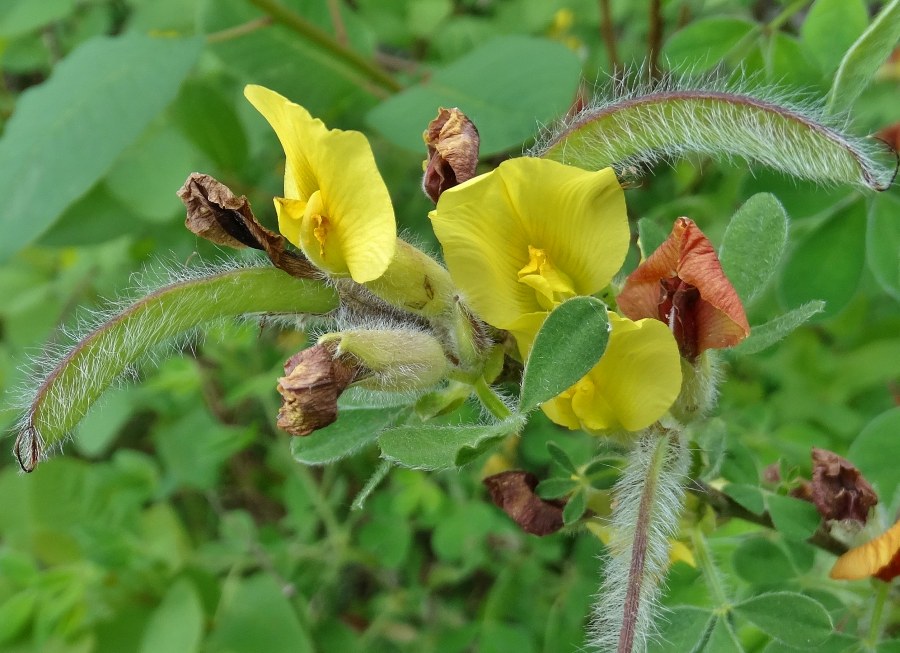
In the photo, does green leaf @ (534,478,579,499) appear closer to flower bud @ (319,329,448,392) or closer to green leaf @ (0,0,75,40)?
flower bud @ (319,329,448,392)

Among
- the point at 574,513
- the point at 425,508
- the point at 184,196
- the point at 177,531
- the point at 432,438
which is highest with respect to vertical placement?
the point at 184,196

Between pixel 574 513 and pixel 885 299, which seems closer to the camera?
pixel 574 513

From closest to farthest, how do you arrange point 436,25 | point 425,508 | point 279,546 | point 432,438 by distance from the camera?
point 432,438 < point 425,508 < point 279,546 < point 436,25

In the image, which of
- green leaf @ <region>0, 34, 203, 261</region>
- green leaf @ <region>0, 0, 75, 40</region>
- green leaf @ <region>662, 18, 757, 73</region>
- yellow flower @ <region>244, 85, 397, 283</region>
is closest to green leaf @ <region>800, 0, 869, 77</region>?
green leaf @ <region>662, 18, 757, 73</region>

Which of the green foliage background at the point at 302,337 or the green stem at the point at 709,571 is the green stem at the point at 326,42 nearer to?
the green foliage background at the point at 302,337

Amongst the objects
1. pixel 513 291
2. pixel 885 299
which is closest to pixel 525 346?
pixel 513 291

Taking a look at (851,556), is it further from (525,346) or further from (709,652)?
(525,346)
